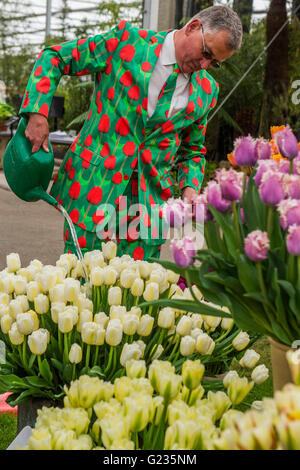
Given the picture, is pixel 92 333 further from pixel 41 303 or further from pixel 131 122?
pixel 131 122

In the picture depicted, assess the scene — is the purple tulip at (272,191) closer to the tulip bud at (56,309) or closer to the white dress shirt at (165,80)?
the tulip bud at (56,309)

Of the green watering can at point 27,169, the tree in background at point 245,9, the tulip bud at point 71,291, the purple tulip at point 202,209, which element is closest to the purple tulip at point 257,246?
the purple tulip at point 202,209

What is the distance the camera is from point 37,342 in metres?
0.88

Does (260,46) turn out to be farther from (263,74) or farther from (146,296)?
(146,296)

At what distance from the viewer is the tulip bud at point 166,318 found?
3.08 ft

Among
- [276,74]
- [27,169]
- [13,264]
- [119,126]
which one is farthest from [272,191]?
[276,74]

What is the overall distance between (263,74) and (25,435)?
6284 millimetres

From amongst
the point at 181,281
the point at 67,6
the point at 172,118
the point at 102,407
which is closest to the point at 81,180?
the point at 172,118

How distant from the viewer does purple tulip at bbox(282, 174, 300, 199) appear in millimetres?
677

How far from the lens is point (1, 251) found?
15.3ft

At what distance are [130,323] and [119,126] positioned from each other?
1.01 meters

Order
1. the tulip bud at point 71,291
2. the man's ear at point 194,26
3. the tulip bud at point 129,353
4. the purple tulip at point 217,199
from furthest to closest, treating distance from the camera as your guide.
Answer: the man's ear at point 194,26 → the tulip bud at point 71,291 → the tulip bud at point 129,353 → the purple tulip at point 217,199

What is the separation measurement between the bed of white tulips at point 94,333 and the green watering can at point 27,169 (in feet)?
1.54

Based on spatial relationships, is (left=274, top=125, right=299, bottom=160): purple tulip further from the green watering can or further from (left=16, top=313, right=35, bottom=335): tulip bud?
the green watering can
